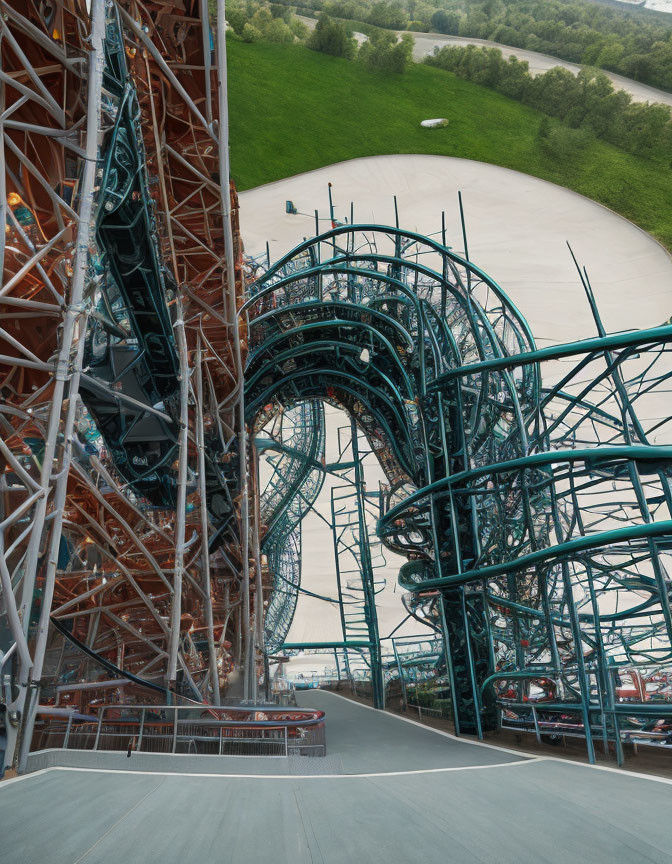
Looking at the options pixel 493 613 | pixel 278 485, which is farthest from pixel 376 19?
pixel 493 613

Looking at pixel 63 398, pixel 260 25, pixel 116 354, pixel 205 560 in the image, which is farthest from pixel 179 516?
Result: pixel 260 25

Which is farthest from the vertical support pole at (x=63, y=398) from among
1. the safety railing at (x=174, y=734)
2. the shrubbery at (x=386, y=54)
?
the shrubbery at (x=386, y=54)

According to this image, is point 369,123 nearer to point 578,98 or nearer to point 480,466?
point 578,98

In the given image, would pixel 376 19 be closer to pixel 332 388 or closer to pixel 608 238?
pixel 608 238

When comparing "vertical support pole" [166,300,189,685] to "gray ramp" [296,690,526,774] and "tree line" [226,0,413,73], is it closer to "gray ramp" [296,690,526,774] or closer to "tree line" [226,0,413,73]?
"gray ramp" [296,690,526,774]

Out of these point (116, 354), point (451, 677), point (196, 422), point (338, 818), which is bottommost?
point (338, 818)

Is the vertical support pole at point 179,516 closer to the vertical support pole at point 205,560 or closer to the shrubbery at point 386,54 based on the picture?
the vertical support pole at point 205,560

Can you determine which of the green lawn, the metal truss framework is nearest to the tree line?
the green lawn
